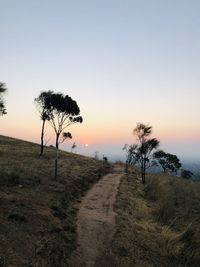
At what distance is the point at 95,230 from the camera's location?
63.9 ft

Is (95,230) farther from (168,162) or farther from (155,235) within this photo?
(168,162)

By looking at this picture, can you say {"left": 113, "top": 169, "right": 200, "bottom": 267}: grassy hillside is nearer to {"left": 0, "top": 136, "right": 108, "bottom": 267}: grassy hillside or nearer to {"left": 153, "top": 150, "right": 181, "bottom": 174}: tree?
{"left": 0, "top": 136, "right": 108, "bottom": 267}: grassy hillside

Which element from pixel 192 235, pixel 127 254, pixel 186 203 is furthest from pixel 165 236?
pixel 186 203

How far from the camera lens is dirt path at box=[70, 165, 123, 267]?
50.9ft

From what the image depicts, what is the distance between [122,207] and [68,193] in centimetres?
416

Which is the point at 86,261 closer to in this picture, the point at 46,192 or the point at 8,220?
the point at 8,220

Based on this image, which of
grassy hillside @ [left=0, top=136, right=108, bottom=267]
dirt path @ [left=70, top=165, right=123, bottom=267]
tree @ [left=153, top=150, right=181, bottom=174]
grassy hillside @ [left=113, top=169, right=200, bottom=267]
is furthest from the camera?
tree @ [left=153, top=150, right=181, bottom=174]

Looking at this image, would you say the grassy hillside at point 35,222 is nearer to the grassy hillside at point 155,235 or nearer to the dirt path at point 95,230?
the dirt path at point 95,230

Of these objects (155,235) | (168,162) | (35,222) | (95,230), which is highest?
(168,162)

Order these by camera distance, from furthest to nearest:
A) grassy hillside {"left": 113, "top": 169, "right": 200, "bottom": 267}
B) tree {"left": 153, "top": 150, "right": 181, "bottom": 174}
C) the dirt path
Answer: tree {"left": 153, "top": 150, "right": 181, "bottom": 174}
grassy hillside {"left": 113, "top": 169, "right": 200, "bottom": 267}
the dirt path

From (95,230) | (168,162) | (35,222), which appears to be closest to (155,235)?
(95,230)

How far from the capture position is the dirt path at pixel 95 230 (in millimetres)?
15523

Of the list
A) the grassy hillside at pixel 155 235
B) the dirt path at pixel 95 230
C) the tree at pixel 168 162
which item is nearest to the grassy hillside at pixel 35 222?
the dirt path at pixel 95 230

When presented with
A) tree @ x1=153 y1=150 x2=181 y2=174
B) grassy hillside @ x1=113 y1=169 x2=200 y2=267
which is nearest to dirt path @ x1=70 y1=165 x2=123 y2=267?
grassy hillside @ x1=113 y1=169 x2=200 y2=267
